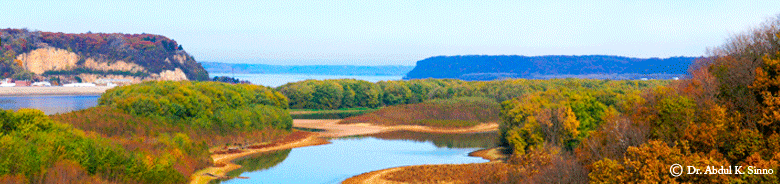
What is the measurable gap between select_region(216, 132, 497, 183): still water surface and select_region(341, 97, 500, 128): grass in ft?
54.2

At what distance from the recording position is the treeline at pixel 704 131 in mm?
14328

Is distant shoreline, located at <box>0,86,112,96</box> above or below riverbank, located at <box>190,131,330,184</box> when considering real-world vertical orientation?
below

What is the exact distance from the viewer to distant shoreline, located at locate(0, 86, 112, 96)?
146375 mm

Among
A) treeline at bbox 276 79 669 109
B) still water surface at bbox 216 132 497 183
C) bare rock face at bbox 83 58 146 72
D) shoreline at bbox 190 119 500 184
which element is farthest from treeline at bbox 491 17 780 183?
bare rock face at bbox 83 58 146 72

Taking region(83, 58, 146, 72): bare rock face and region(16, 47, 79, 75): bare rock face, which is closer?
region(16, 47, 79, 75): bare rock face

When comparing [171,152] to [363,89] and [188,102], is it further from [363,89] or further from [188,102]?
[363,89]

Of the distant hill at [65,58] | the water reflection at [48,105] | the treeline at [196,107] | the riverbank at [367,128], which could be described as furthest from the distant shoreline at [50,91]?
the treeline at [196,107]

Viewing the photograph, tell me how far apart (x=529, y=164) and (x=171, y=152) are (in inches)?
797

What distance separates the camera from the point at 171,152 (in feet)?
117

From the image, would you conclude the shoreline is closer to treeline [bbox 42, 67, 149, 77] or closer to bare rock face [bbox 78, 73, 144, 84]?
bare rock face [bbox 78, 73, 144, 84]

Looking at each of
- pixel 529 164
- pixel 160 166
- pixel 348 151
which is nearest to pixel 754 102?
pixel 529 164

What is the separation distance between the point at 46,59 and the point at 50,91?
2637cm

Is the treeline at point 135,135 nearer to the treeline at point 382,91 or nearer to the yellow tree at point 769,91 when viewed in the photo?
the yellow tree at point 769,91

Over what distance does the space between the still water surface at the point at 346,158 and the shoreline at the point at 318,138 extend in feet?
3.79
